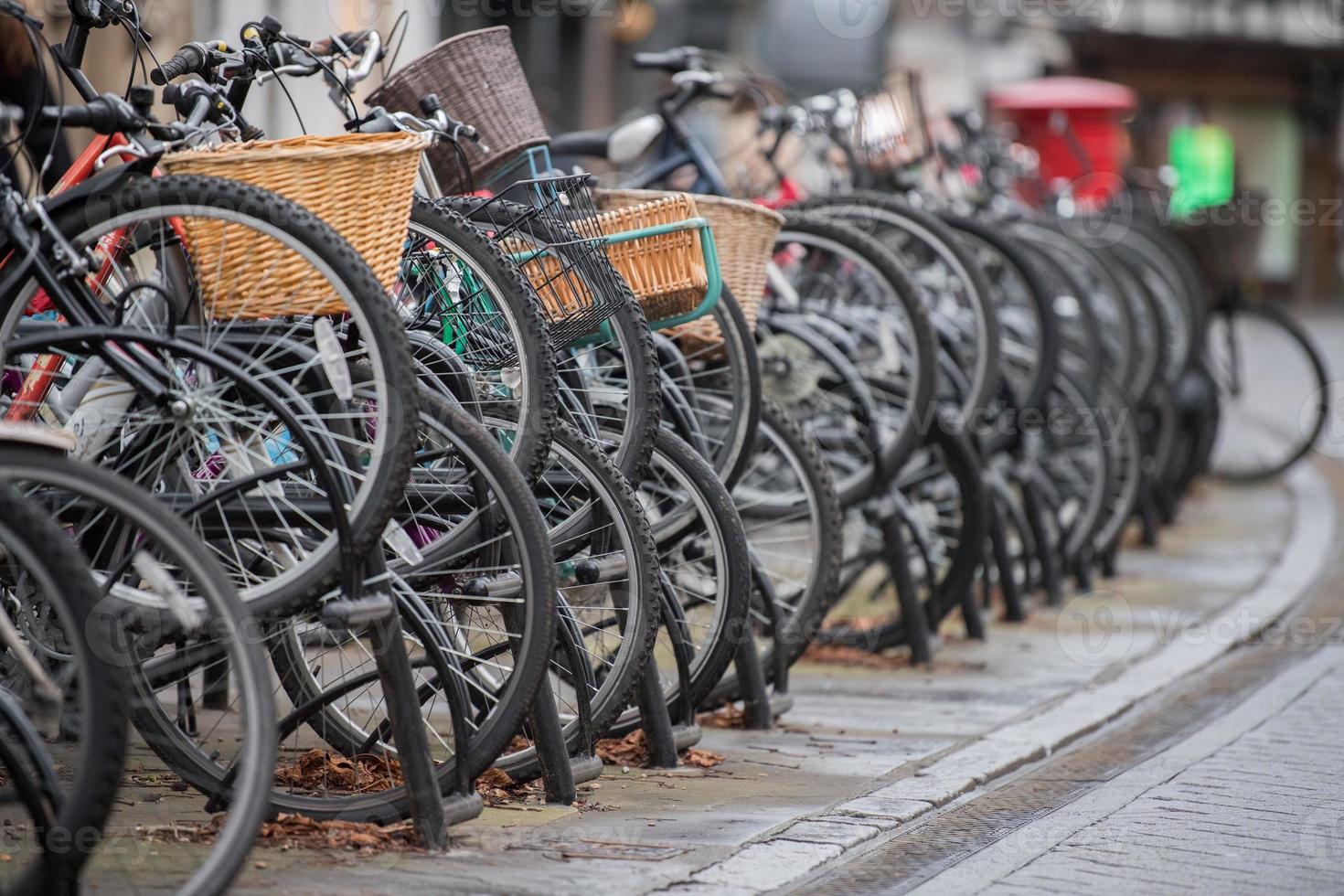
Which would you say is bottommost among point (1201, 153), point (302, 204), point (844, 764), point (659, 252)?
point (844, 764)

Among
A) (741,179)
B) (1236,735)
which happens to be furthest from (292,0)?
(1236,735)

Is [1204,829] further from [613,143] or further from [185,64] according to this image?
[185,64]

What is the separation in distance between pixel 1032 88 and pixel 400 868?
35.3 ft

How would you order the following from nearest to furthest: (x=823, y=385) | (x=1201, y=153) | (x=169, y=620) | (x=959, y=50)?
(x=169, y=620)
(x=823, y=385)
(x=959, y=50)
(x=1201, y=153)

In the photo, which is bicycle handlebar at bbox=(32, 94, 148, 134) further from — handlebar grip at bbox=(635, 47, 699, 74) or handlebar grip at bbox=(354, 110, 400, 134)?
handlebar grip at bbox=(635, 47, 699, 74)

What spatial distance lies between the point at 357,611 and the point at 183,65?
128cm

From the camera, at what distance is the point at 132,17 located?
4000 mm

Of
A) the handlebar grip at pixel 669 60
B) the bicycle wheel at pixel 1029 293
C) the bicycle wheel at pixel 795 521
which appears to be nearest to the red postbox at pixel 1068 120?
the bicycle wheel at pixel 1029 293

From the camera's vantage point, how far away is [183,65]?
398 cm

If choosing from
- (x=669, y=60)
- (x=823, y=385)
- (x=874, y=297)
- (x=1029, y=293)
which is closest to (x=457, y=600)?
(x=823, y=385)

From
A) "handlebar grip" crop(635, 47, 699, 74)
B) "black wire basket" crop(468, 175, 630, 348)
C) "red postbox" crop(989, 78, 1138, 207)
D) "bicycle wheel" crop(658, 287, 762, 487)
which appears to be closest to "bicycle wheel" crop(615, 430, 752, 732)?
"bicycle wheel" crop(658, 287, 762, 487)

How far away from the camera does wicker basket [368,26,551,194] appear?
468cm

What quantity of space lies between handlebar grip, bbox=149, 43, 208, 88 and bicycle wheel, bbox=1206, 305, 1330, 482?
790 cm

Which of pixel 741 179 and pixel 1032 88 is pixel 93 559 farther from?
pixel 1032 88
